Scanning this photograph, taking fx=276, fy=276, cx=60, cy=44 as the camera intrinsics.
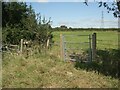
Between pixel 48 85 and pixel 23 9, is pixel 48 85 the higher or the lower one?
the lower one

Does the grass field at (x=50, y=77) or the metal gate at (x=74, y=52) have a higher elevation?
the metal gate at (x=74, y=52)

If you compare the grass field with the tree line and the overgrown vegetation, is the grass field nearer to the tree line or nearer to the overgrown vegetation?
the overgrown vegetation

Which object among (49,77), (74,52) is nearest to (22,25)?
(74,52)

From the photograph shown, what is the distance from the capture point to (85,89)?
27.3 ft

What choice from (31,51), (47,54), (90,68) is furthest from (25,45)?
(90,68)

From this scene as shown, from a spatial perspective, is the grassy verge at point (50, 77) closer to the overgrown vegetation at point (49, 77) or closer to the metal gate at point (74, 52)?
the overgrown vegetation at point (49, 77)

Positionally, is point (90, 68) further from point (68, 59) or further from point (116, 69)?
point (68, 59)

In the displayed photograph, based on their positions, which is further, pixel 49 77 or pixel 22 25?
pixel 22 25

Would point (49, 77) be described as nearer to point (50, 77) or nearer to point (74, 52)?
point (50, 77)

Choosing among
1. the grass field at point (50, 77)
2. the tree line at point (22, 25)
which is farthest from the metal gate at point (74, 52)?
the tree line at point (22, 25)

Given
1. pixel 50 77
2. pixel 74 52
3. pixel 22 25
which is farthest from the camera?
pixel 22 25

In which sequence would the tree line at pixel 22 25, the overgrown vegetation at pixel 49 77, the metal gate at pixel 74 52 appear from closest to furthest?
the overgrown vegetation at pixel 49 77, the metal gate at pixel 74 52, the tree line at pixel 22 25

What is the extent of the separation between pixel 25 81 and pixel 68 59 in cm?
484

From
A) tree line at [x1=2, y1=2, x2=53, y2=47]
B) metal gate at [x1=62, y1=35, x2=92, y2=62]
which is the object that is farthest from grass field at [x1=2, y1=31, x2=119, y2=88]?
tree line at [x1=2, y1=2, x2=53, y2=47]
